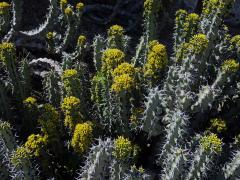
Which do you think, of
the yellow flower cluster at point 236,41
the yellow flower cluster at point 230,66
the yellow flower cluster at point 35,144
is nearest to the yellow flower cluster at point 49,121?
the yellow flower cluster at point 35,144

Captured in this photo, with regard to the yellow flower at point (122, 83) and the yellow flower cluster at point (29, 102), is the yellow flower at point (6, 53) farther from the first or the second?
the yellow flower at point (122, 83)

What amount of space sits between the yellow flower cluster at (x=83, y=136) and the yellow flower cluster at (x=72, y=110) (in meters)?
0.15

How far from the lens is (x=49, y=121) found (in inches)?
140

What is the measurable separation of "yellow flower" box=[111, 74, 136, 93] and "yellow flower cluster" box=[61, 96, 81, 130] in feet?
1.10

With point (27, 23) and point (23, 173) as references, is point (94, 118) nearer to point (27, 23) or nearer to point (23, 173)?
point (23, 173)

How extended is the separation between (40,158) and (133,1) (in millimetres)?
2929

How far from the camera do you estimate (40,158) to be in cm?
351

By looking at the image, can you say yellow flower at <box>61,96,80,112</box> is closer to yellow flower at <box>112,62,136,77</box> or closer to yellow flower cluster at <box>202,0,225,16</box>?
yellow flower at <box>112,62,136,77</box>

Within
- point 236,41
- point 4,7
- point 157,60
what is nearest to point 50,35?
point 4,7

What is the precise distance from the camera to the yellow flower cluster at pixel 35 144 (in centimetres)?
336

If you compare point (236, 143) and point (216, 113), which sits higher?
point (216, 113)

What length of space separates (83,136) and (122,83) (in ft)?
1.69

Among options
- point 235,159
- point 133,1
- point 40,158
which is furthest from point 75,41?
point 235,159

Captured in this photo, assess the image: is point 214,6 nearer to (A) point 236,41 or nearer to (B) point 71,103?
(A) point 236,41
